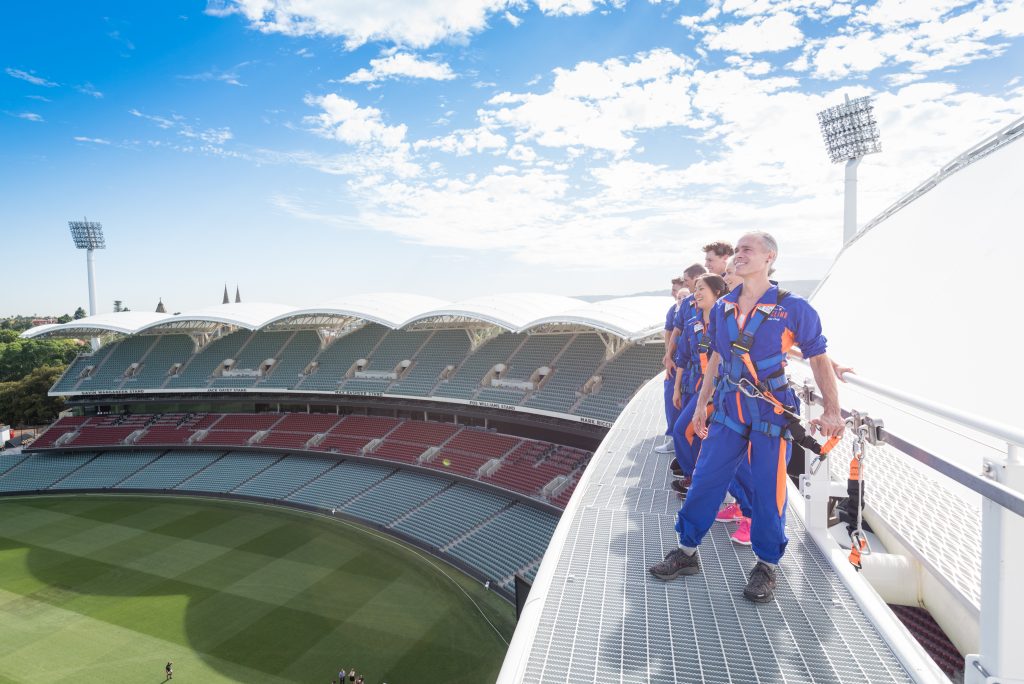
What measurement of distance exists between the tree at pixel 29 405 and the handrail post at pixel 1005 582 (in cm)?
5702

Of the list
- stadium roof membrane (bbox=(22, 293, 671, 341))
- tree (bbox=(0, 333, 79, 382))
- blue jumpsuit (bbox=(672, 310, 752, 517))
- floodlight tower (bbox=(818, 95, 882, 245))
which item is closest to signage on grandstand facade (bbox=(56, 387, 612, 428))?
stadium roof membrane (bbox=(22, 293, 671, 341))

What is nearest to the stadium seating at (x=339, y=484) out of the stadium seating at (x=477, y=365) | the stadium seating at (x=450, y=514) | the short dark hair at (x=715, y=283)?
the stadium seating at (x=450, y=514)

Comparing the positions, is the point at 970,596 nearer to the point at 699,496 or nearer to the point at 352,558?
the point at 699,496

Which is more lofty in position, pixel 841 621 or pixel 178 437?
pixel 841 621

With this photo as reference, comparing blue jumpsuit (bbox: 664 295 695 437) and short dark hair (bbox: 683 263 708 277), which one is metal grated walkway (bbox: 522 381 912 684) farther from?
short dark hair (bbox: 683 263 708 277)

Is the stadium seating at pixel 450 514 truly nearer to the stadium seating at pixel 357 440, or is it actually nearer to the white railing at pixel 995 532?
the stadium seating at pixel 357 440

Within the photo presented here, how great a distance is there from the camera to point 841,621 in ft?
10.2

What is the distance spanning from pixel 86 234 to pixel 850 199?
71859 mm

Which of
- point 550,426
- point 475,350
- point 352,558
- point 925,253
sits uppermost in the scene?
point 925,253

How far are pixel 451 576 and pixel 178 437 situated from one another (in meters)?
23.6

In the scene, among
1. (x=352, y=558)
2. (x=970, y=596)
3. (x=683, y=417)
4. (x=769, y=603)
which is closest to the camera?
(x=970, y=596)

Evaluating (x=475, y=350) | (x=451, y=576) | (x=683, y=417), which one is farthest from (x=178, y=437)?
(x=683, y=417)

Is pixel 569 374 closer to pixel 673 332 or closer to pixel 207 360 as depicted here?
pixel 673 332

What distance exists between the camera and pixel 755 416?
11.6ft
